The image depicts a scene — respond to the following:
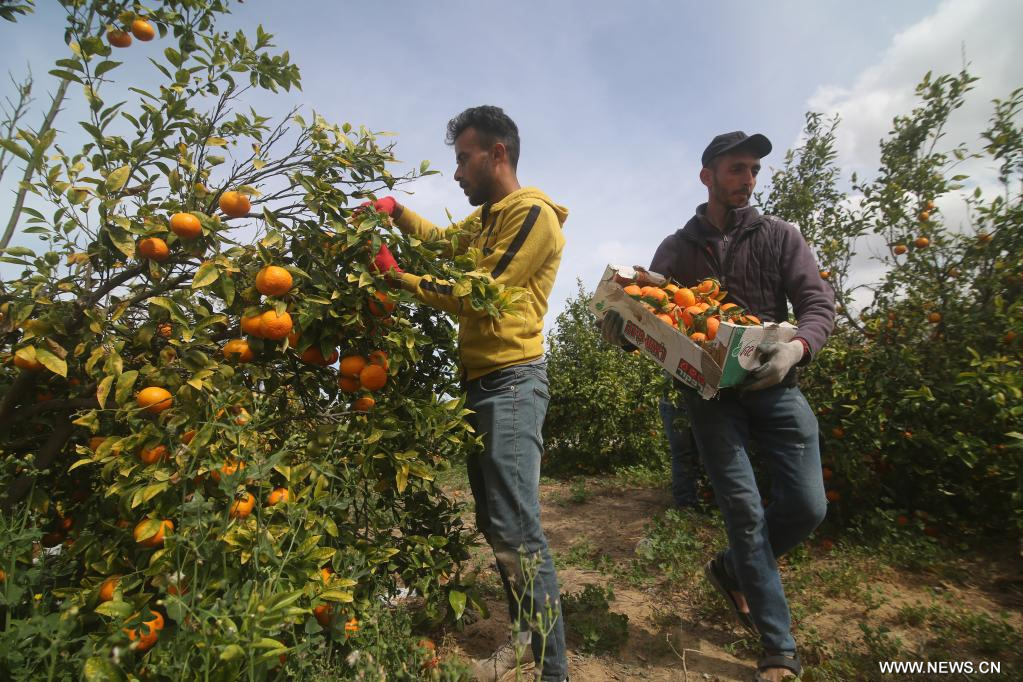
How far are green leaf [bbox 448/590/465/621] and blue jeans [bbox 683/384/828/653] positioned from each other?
1.06 metres

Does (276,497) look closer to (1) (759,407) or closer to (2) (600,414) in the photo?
(1) (759,407)

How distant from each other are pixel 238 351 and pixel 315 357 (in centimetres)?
26

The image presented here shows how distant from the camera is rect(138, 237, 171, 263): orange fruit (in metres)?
1.69

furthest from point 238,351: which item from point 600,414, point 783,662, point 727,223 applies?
point 600,414

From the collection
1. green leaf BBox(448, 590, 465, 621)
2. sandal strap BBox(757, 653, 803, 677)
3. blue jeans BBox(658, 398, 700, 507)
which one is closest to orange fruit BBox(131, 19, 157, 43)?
green leaf BBox(448, 590, 465, 621)

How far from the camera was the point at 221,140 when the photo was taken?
2.01m

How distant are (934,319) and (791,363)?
95.4 inches

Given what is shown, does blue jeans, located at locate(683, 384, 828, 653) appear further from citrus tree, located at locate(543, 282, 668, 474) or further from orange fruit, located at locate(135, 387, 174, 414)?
citrus tree, located at locate(543, 282, 668, 474)

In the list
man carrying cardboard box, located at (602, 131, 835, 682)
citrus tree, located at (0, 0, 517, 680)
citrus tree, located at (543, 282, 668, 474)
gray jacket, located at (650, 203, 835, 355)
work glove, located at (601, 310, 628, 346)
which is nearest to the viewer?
citrus tree, located at (0, 0, 517, 680)

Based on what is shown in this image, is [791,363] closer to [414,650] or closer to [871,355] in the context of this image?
[414,650]

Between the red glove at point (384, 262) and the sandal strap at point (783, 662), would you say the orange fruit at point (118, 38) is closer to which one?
the red glove at point (384, 262)

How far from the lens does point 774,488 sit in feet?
7.25

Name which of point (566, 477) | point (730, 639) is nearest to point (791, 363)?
point (730, 639)

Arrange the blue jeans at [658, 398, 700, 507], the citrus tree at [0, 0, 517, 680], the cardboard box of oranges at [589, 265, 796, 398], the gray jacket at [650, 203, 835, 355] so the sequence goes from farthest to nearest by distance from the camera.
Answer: the blue jeans at [658, 398, 700, 507] < the gray jacket at [650, 203, 835, 355] < the cardboard box of oranges at [589, 265, 796, 398] < the citrus tree at [0, 0, 517, 680]
